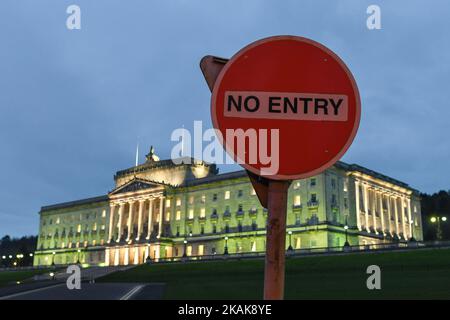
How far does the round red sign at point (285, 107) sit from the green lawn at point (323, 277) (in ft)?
86.2

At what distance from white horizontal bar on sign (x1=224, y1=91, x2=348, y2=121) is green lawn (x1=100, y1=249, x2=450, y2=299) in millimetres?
26295

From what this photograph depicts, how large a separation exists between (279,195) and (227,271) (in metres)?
63.4

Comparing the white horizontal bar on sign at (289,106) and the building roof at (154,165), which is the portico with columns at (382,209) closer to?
the building roof at (154,165)

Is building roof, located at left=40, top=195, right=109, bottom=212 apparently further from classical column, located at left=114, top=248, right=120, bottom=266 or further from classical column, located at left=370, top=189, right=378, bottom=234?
classical column, located at left=370, top=189, right=378, bottom=234

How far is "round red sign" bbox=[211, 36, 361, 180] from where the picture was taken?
271 centimetres

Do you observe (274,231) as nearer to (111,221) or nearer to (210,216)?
(210,216)

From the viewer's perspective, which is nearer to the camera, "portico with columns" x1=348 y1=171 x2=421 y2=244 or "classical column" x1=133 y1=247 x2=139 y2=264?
"portico with columns" x1=348 y1=171 x2=421 y2=244

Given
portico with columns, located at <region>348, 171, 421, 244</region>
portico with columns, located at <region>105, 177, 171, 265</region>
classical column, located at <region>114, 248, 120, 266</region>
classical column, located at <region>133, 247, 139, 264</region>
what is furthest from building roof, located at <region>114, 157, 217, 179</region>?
portico with columns, located at <region>348, 171, 421, 244</region>

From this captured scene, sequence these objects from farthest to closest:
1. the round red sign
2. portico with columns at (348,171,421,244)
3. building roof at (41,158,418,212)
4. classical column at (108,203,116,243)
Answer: classical column at (108,203,116,243) < building roof at (41,158,418,212) < portico with columns at (348,171,421,244) < the round red sign

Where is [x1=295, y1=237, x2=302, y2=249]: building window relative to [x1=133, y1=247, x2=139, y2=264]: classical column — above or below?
above

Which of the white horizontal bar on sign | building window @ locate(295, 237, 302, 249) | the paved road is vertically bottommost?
the paved road

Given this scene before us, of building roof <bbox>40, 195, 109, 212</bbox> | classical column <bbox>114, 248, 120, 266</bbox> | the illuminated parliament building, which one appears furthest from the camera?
building roof <bbox>40, 195, 109, 212</bbox>

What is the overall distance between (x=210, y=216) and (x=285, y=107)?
112332 mm
